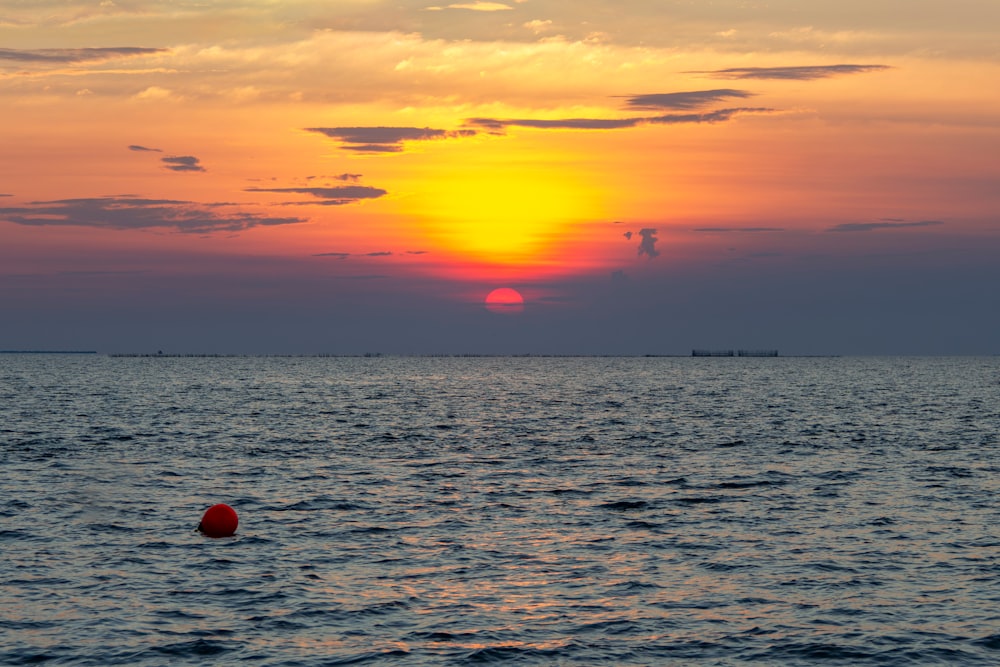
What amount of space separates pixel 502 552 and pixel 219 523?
9108mm

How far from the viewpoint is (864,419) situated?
84.6m

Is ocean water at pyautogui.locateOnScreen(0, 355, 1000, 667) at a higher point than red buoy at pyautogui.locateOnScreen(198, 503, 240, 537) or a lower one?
lower

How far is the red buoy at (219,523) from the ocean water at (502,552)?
2.19ft

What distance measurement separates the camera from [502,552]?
3016 cm

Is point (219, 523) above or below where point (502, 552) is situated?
above

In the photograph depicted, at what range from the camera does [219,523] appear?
32250 millimetres

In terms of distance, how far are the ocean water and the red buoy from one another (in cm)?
67

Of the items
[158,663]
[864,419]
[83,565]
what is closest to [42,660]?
[158,663]

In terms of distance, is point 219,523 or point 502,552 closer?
point 502,552

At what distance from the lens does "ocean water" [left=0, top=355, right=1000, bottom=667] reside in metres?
21.7

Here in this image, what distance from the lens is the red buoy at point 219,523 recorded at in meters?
32.2

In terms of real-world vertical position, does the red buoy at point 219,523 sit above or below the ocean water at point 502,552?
A: above

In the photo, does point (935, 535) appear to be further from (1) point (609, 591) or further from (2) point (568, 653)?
(2) point (568, 653)

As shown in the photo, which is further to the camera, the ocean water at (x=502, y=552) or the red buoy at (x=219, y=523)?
the red buoy at (x=219, y=523)
